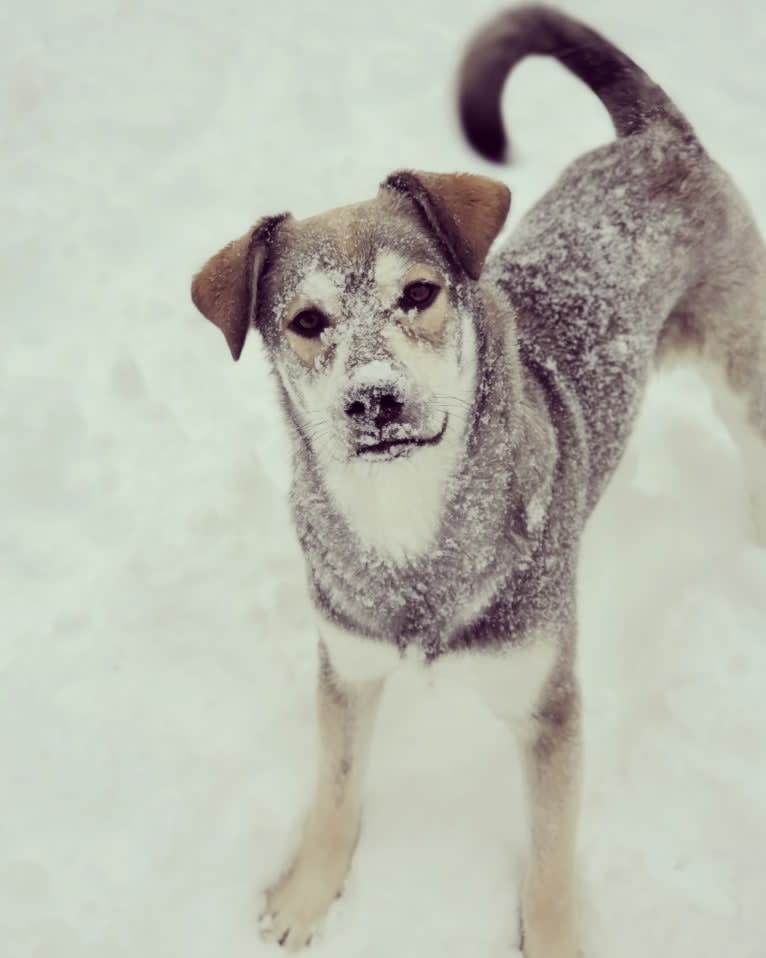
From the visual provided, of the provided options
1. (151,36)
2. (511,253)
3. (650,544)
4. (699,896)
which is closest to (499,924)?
(699,896)

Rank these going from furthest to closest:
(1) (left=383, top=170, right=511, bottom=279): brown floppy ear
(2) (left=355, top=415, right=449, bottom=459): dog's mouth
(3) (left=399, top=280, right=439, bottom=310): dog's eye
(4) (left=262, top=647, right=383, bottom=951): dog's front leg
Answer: (4) (left=262, top=647, right=383, bottom=951): dog's front leg
(1) (left=383, top=170, right=511, bottom=279): brown floppy ear
(3) (left=399, top=280, right=439, bottom=310): dog's eye
(2) (left=355, top=415, right=449, bottom=459): dog's mouth

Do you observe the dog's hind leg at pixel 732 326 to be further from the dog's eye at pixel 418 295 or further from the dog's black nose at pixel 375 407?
the dog's black nose at pixel 375 407

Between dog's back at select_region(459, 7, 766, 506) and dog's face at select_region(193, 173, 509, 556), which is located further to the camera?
dog's back at select_region(459, 7, 766, 506)

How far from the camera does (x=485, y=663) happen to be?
7.45 ft

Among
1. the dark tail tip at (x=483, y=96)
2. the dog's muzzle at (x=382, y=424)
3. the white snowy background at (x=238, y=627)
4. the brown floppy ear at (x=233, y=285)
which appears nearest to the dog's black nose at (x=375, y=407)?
the dog's muzzle at (x=382, y=424)

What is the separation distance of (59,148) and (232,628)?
3.57 metres

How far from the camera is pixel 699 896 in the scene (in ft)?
8.40

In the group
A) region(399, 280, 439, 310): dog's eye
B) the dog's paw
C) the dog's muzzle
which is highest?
region(399, 280, 439, 310): dog's eye

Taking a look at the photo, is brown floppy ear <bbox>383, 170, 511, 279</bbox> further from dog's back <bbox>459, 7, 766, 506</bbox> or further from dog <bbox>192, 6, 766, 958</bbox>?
dog's back <bbox>459, 7, 766, 506</bbox>

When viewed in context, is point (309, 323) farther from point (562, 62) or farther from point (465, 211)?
point (562, 62)

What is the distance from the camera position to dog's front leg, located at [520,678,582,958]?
235 centimetres

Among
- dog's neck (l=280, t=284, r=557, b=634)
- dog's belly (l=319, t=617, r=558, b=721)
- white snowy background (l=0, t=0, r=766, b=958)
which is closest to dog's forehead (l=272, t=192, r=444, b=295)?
dog's neck (l=280, t=284, r=557, b=634)

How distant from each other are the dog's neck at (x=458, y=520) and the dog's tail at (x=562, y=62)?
141 cm

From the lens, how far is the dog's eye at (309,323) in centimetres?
215
